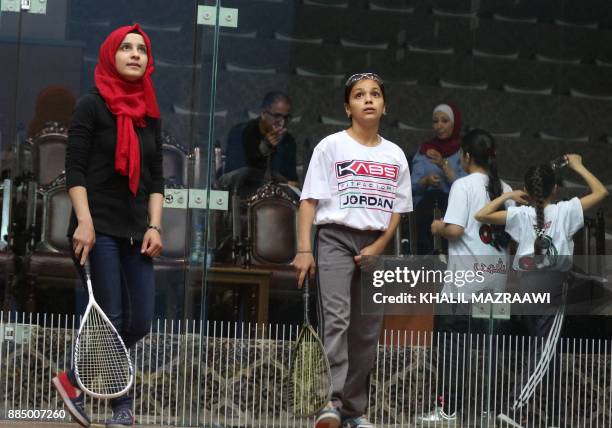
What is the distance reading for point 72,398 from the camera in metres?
6.19

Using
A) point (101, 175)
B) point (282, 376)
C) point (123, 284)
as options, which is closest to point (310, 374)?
point (282, 376)

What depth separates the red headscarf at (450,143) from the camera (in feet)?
24.8

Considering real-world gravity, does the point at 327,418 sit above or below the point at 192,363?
below

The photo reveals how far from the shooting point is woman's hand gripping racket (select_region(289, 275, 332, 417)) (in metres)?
6.32

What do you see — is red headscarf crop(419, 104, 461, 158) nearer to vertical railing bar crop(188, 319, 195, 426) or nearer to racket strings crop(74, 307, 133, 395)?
vertical railing bar crop(188, 319, 195, 426)

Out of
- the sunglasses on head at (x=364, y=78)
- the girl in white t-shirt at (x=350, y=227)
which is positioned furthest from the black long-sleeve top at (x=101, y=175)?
the sunglasses on head at (x=364, y=78)

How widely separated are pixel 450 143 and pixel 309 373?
5.65ft

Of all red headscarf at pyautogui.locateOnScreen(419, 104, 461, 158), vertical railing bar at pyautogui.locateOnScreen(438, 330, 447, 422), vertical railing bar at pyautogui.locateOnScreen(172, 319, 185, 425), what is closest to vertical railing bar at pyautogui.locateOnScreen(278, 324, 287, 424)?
vertical railing bar at pyautogui.locateOnScreen(172, 319, 185, 425)

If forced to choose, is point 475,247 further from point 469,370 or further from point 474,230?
point 469,370

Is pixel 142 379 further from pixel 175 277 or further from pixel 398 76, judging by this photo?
pixel 398 76

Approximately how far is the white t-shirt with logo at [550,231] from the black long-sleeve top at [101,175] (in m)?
2.30

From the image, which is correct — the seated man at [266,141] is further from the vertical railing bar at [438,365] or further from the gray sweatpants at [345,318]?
the vertical railing bar at [438,365]

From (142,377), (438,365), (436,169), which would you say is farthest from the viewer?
(436,169)

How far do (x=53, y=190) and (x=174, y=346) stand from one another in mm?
1037
